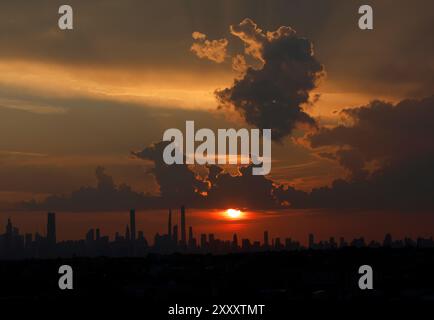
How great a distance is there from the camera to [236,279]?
436 feet

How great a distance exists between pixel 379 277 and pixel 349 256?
1103 inches

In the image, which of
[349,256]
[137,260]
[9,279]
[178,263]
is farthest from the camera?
[137,260]

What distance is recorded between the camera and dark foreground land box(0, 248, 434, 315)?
103625 millimetres

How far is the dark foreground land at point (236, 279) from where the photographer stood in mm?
103625
